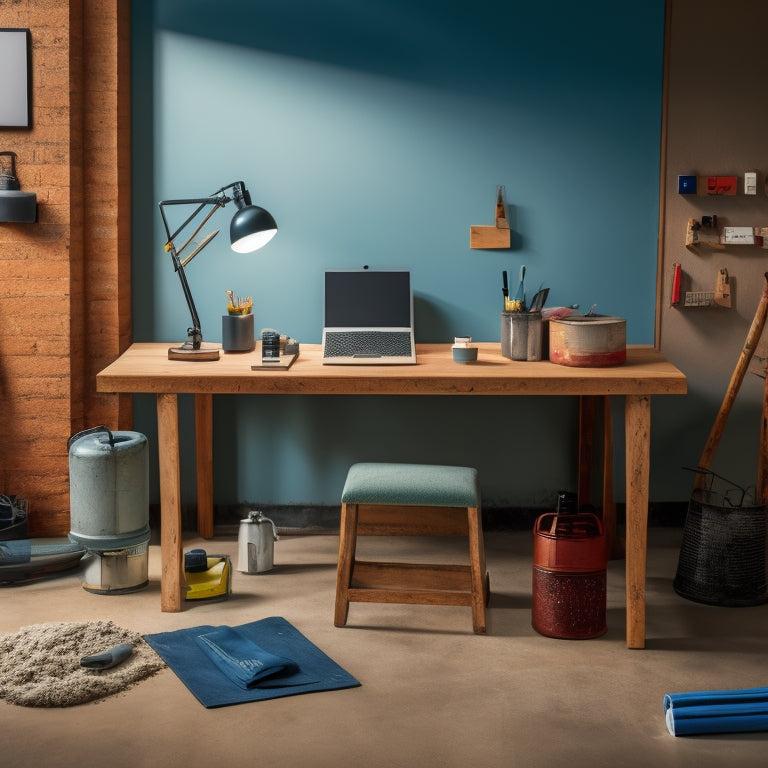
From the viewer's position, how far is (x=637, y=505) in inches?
137

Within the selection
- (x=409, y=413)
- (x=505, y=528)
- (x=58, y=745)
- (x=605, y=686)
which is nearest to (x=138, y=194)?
(x=409, y=413)

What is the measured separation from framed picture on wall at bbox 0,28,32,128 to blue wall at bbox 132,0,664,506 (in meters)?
0.47

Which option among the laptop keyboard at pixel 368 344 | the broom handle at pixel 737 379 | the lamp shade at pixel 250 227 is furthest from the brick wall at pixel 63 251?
the broom handle at pixel 737 379

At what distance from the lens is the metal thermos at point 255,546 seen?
13.5ft

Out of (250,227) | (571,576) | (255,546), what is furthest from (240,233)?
(571,576)

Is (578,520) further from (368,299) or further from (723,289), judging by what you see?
(723,289)

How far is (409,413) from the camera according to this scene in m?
4.74

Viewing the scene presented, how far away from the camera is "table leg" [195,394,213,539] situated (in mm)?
4602

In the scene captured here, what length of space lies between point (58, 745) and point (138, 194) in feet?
8.46

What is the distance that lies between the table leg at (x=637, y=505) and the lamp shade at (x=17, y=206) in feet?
8.38

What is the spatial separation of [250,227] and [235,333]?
0.46 meters

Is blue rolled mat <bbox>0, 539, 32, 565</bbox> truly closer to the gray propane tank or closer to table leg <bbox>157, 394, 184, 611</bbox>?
the gray propane tank

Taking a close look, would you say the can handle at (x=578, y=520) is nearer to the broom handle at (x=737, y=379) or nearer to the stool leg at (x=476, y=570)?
the stool leg at (x=476, y=570)

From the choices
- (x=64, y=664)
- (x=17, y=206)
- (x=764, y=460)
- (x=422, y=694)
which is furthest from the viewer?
(x=17, y=206)
